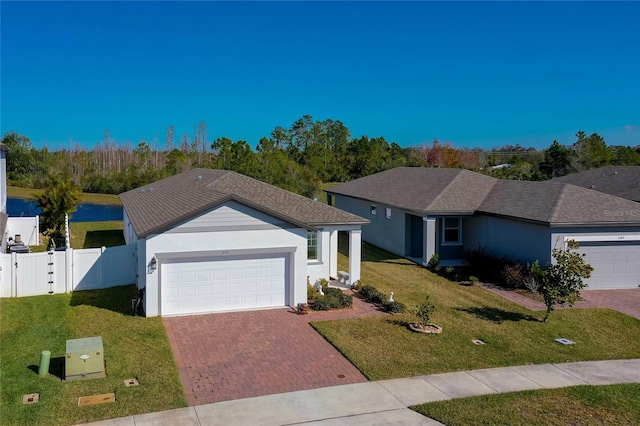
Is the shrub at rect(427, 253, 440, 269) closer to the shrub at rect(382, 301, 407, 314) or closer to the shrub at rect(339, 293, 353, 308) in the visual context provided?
the shrub at rect(382, 301, 407, 314)

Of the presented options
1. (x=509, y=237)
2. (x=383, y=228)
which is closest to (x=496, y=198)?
(x=509, y=237)

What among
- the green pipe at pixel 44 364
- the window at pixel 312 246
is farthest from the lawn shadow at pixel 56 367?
the window at pixel 312 246

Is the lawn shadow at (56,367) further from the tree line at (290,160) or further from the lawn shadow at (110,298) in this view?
the tree line at (290,160)

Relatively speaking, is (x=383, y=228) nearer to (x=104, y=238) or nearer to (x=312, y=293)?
(x=312, y=293)

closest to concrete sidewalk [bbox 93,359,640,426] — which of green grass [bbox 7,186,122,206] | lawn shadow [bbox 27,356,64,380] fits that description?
lawn shadow [bbox 27,356,64,380]

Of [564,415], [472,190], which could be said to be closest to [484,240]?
[472,190]

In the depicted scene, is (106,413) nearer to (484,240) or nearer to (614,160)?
(484,240)
